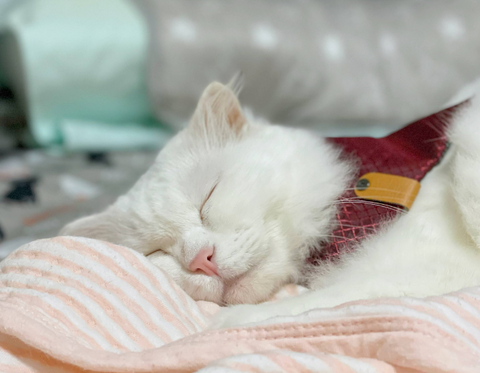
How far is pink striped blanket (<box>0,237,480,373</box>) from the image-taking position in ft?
1.44

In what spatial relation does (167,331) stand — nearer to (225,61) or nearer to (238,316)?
(238,316)

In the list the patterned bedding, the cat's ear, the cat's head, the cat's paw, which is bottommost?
the patterned bedding

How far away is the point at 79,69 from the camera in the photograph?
1816 millimetres

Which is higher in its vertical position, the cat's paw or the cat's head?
the cat's head

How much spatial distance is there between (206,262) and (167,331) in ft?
0.45

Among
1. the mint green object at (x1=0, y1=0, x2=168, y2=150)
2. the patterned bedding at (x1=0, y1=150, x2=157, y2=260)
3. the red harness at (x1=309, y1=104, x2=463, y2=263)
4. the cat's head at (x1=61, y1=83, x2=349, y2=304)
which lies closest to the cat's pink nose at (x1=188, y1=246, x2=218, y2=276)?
the cat's head at (x1=61, y1=83, x2=349, y2=304)

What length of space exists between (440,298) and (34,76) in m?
1.75

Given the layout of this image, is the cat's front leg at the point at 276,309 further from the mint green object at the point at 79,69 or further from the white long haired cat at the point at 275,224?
the mint green object at the point at 79,69

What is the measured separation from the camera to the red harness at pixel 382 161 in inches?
29.3

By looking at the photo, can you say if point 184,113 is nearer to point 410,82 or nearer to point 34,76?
point 34,76

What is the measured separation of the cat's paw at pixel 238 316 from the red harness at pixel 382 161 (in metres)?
0.19

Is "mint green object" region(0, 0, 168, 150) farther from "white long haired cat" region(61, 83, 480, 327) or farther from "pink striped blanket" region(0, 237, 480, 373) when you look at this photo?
"pink striped blanket" region(0, 237, 480, 373)

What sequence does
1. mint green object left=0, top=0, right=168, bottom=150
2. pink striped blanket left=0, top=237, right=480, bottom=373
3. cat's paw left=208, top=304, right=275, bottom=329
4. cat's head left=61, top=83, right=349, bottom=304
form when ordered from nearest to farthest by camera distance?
pink striped blanket left=0, top=237, right=480, bottom=373 → cat's paw left=208, top=304, right=275, bottom=329 → cat's head left=61, top=83, right=349, bottom=304 → mint green object left=0, top=0, right=168, bottom=150

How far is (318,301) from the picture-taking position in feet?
2.02
